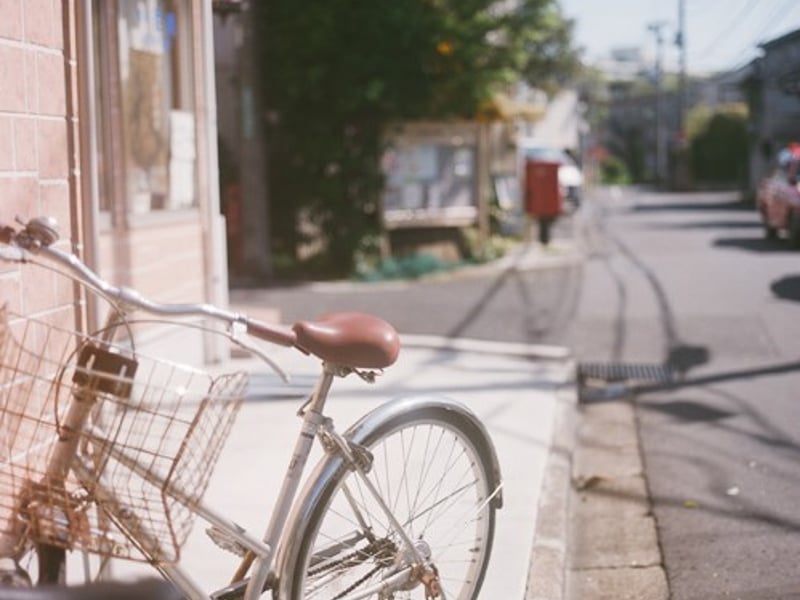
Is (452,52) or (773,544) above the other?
(452,52)

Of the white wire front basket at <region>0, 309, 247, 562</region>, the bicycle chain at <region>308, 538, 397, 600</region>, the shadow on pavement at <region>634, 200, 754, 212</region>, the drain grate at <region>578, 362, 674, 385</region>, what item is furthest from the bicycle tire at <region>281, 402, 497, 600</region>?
the shadow on pavement at <region>634, 200, 754, 212</region>

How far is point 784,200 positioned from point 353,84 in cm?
858

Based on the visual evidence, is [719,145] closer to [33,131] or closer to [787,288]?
[787,288]

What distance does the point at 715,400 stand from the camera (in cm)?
762

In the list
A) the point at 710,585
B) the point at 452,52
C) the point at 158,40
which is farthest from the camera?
the point at 452,52

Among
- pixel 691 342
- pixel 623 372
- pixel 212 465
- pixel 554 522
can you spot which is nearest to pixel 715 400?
pixel 623 372

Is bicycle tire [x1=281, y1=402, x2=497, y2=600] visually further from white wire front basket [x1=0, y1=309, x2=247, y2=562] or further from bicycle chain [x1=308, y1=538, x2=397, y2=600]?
white wire front basket [x1=0, y1=309, x2=247, y2=562]

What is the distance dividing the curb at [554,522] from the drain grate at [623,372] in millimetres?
1521

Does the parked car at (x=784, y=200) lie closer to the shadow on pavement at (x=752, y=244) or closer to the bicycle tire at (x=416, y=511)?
the shadow on pavement at (x=752, y=244)

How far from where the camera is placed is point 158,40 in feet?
25.3

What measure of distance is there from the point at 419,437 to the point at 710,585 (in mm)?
1713

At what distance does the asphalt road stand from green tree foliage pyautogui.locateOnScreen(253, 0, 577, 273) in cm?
332

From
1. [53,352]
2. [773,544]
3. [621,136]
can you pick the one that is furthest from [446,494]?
[621,136]

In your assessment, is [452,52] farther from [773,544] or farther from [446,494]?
[446,494]
